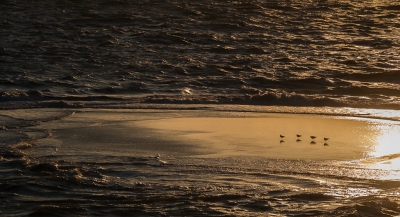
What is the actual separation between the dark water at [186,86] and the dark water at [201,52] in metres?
0.05

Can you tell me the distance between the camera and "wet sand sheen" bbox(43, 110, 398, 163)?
7898 millimetres

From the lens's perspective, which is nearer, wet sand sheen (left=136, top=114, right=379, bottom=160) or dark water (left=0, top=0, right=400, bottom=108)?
wet sand sheen (left=136, top=114, right=379, bottom=160)

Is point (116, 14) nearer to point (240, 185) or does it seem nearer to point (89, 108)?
point (89, 108)

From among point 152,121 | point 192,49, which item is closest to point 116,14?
point 192,49

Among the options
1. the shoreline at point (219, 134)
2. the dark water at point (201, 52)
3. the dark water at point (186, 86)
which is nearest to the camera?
the dark water at point (186, 86)

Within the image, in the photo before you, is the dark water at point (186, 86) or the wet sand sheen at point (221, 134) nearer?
the dark water at point (186, 86)

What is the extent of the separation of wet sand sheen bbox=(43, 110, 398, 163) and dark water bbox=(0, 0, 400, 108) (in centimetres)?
199

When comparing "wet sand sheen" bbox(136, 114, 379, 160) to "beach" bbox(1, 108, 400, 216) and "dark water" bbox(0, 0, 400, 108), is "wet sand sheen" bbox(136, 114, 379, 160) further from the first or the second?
"dark water" bbox(0, 0, 400, 108)

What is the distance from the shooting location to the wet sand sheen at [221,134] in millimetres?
7898

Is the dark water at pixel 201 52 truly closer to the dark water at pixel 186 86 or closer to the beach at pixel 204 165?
the dark water at pixel 186 86

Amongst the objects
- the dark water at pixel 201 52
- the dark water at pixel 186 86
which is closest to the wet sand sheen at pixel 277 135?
the dark water at pixel 186 86

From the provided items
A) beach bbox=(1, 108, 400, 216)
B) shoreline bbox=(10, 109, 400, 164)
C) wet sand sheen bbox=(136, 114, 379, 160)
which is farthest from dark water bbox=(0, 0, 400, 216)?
wet sand sheen bbox=(136, 114, 379, 160)

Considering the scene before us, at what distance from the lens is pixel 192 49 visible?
18.6 meters

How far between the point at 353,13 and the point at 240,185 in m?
20.5
